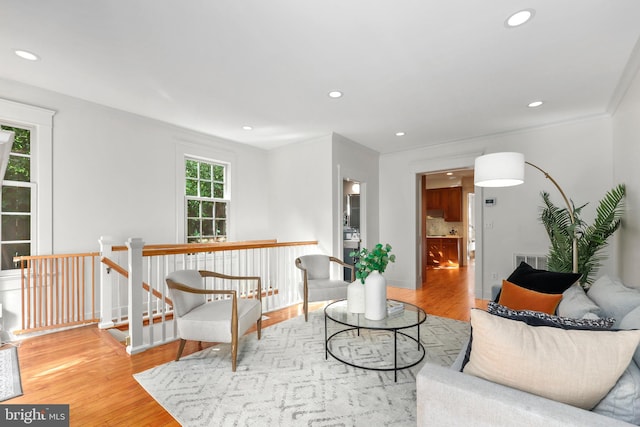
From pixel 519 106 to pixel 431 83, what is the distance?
4.58ft

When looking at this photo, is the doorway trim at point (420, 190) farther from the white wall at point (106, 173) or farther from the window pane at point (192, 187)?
the window pane at point (192, 187)

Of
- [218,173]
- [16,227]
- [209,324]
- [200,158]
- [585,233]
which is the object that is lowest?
[209,324]

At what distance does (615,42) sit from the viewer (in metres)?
2.33

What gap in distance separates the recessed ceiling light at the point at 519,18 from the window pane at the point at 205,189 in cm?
429

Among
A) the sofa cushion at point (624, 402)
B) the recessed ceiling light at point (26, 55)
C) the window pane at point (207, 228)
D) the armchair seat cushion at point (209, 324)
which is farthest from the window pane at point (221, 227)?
the sofa cushion at point (624, 402)

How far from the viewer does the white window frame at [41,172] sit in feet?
10.4

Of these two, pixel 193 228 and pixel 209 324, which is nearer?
pixel 209 324


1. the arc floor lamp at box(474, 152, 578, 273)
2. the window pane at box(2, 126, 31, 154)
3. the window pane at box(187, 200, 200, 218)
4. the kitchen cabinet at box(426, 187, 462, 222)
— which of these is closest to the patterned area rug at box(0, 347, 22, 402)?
the window pane at box(2, 126, 31, 154)

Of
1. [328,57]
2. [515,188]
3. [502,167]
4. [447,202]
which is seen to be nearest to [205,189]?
[328,57]

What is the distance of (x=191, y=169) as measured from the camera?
471 cm

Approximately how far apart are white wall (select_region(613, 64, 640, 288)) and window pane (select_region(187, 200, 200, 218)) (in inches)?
206

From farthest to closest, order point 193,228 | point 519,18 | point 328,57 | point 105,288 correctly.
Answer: point 193,228 → point 105,288 → point 328,57 → point 519,18

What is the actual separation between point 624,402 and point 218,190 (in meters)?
5.00

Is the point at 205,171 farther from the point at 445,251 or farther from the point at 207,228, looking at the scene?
the point at 445,251
